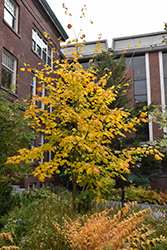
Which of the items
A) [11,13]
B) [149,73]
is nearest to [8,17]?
[11,13]

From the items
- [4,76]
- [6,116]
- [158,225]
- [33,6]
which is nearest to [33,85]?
Answer: [4,76]

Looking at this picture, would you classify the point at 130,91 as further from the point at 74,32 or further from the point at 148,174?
the point at 74,32

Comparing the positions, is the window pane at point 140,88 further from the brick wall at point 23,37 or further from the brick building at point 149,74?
the brick wall at point 23,37

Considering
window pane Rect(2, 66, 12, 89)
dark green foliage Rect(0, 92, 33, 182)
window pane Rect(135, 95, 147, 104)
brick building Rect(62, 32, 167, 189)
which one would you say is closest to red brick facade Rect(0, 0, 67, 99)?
window pane Rect(2, 66, 12, 89)

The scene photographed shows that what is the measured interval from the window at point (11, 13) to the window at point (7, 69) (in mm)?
2065

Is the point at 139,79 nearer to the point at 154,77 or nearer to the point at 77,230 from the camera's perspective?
the point at 154,77

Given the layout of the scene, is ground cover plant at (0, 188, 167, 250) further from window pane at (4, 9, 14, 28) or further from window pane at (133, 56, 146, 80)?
window pane at (133, 56, 146, 80)

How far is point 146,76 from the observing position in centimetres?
2259

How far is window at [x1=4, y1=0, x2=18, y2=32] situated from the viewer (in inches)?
504

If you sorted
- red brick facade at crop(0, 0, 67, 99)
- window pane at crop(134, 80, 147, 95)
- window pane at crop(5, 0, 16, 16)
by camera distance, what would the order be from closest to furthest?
red brick facade at crop(0, 0, 67, 99), window pane at crop(5, 0, 16, 16), window pane at crop(134, 80, 147, 95)

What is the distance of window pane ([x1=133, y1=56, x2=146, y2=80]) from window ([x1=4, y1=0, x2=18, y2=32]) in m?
13.2

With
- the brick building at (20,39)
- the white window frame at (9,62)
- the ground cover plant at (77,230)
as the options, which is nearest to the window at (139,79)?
the brick building at (20,39)

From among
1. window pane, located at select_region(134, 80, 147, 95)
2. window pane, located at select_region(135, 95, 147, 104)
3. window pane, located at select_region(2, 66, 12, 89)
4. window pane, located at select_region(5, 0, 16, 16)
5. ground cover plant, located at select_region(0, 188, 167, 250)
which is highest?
window pane, located at select_region(5, 0, 16, 16)

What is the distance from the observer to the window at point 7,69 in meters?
12.3
